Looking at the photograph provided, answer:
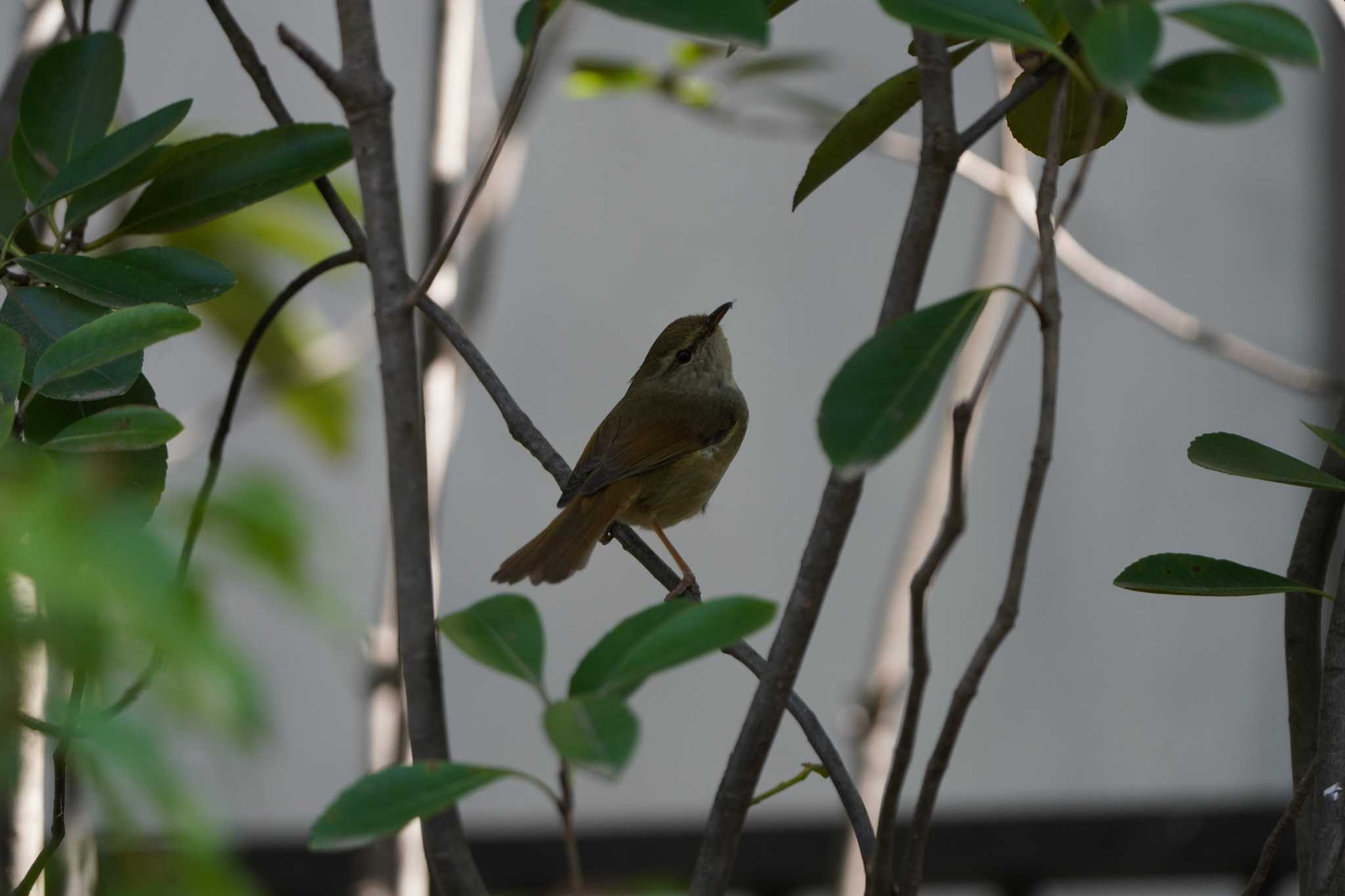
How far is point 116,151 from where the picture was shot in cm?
89

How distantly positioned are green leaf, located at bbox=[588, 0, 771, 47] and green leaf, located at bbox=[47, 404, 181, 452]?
29 centimetres

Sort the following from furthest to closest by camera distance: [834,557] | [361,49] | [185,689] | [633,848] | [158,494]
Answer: [633,848], [158,494], [361,49], [834,557], [185,689]

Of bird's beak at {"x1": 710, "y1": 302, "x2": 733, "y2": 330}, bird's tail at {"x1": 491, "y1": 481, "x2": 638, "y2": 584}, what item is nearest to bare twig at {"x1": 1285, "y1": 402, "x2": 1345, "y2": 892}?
bird's tail at {"x1": 491, "y1": 481, "x2": 638, "y2": 584}

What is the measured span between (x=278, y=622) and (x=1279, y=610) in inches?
108

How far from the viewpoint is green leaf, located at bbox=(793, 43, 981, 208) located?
0.87m

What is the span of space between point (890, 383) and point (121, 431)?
0.38 meters

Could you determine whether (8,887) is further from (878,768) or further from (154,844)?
(878,768)

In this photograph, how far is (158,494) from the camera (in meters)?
0.86

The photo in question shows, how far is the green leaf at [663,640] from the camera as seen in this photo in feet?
1.77

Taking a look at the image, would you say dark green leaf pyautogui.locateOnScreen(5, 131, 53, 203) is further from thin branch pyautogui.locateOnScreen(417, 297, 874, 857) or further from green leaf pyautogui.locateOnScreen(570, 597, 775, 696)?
green leaf pyautogui.locateOnScreen(570, 597, 775, 696)

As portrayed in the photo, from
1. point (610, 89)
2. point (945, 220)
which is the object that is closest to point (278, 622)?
point (610, 89)

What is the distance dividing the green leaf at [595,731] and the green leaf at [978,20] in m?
0.37

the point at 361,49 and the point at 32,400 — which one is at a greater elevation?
the point at 361,49

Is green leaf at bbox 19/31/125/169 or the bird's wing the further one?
the bird's wing
